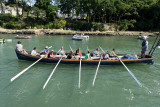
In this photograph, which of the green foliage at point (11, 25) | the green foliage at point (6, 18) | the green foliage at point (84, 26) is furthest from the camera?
the green foliage at point (6, 18)

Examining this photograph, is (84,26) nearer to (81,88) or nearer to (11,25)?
(11,25)

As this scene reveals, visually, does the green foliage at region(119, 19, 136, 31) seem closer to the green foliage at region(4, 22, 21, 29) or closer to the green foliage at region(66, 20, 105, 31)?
the green foliage at region(66, 20, 105, 31)

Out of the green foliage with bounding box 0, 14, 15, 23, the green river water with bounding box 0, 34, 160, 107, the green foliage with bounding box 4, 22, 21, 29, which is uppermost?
the green foliage with bounding box 0, 14, 15, 23

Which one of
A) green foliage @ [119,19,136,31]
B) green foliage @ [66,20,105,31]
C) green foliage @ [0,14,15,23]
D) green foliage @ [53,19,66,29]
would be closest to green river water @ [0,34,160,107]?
A: green foliage @ [66,20,105,31]

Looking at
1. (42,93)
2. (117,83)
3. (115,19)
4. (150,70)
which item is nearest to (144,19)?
(115,19)

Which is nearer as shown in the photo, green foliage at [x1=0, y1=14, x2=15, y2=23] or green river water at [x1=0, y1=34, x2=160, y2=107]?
green river water at [x1=0, y1=34, x2=160, y2=107]

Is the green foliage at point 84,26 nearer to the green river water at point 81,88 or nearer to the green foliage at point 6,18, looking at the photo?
the green foliage at point 6,18

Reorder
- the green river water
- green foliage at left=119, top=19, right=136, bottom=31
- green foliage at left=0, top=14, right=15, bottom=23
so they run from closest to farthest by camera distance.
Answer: the green river water < green foliage at left=119, top=19, right=136, bottom=31 < green foliage at left=0, top=14, right=15, bottom=23

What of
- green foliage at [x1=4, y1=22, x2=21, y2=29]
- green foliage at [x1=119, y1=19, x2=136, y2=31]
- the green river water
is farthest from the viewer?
green foliage at [x1=119, y1=19, x2=136, y2=31]

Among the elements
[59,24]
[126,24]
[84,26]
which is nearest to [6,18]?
[59,24]

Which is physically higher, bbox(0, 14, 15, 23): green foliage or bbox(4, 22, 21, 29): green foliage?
bbox(0, 14, 15, 23): green foliage

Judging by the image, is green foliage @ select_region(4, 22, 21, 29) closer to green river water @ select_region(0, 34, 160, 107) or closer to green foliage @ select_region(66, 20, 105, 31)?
green foliage @ select_region(66, 20, 105, 31)

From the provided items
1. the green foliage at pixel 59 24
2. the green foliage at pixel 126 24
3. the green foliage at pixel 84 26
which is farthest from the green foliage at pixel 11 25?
the green foliage at pixel 126 24

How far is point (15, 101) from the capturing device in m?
8.49
